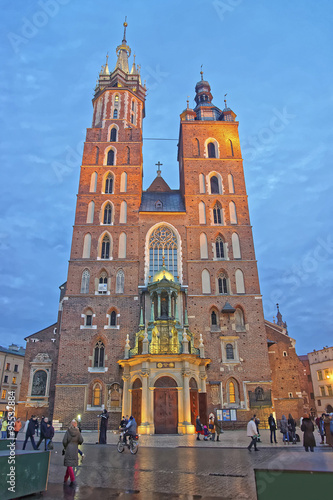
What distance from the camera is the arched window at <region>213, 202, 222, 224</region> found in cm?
3697

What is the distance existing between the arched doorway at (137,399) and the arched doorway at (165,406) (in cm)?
141

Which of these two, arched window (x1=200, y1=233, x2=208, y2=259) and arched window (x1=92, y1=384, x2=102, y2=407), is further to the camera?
arched window (x1=200, y1=233, x2=208, y2=259)

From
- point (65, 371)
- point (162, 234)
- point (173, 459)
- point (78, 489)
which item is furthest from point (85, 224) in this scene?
point (78, 489)

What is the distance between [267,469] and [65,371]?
28083mm

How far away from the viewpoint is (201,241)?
117ft

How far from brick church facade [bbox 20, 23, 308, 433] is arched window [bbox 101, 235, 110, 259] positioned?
142mm

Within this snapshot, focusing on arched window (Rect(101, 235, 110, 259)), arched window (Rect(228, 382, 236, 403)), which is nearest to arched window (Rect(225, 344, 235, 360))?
arched window (Rect(228, 382, 236, 403))

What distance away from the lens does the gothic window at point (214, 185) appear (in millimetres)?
38781

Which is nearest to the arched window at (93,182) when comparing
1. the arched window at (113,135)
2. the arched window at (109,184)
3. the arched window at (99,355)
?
the arched window at (109,184)

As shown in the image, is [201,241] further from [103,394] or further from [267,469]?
[267,469]

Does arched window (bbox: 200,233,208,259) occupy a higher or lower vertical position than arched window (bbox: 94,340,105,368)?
higher

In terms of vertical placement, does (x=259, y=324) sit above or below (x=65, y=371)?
above

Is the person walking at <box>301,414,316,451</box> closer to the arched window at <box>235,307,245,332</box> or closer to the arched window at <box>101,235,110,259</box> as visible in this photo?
the arched window at <box>235,307,245,332</box>

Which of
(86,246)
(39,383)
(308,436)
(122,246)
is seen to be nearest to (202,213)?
(122,246)
